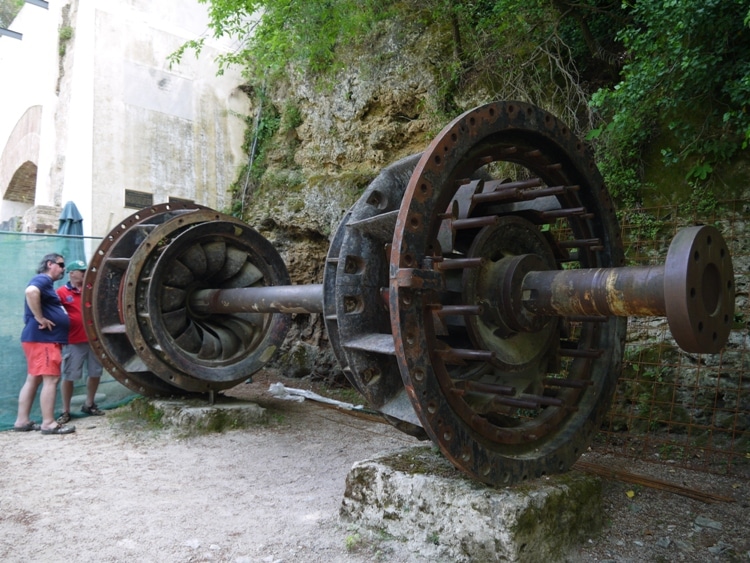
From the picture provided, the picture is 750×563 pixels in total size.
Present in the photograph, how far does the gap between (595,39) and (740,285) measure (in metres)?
2.76

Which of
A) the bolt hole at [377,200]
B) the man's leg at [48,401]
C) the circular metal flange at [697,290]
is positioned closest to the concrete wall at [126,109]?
the man's leg at [48,401]

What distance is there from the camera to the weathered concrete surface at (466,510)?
244cm

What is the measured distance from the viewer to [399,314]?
221 cm

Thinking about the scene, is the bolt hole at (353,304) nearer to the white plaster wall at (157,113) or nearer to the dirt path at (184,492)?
the dirt path at (184,492)

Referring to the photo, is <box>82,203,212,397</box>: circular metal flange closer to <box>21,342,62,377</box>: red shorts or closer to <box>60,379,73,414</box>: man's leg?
<box>21,342,62,377</box>: red shorts

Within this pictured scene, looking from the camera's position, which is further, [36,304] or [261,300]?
[36,304]

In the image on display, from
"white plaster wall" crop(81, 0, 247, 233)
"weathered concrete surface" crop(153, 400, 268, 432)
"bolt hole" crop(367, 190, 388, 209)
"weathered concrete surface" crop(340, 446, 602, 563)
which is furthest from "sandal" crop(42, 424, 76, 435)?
"white plaster wall" crop(81, 0, 247, 233)

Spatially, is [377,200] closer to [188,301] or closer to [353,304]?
[353,304]

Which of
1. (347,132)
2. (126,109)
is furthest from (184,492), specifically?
(126,109)

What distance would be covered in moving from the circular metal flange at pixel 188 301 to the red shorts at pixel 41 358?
1148mm

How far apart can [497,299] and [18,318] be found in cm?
535

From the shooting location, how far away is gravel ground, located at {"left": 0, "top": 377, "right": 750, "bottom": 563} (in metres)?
2.78

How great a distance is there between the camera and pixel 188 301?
18.5 feet

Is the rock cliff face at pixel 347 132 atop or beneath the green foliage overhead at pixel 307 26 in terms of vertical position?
beneath
